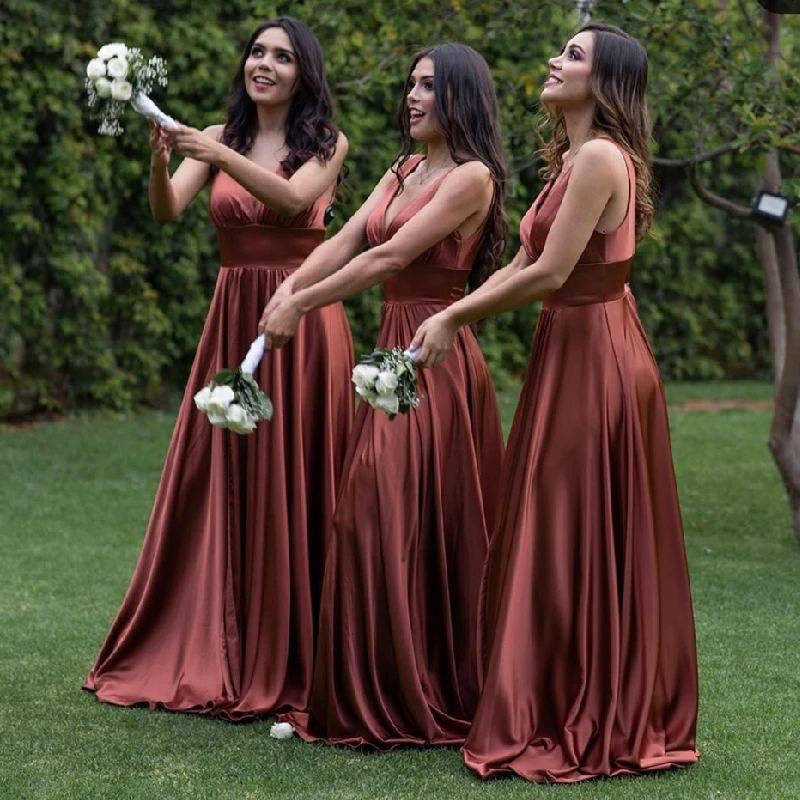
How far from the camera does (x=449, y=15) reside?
27.6ft

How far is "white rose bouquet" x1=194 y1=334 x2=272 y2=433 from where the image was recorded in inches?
180

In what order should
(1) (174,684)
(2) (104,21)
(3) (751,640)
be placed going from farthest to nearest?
(2) (104,21), (3) (751,640), (1) (174,684)

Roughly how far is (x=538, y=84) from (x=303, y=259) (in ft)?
10.1

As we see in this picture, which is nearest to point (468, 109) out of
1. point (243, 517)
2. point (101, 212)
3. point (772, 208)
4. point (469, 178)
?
point (469, 178)

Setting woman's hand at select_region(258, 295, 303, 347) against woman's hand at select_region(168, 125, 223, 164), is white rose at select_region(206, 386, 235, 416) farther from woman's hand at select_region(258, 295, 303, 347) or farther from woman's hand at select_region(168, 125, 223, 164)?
woman's hand at select_region(168, 125, 223, 164)

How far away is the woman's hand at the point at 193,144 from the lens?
5.10 m

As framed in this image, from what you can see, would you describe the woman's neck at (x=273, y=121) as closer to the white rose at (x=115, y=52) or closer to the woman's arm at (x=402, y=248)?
the white rose at (x=115, y=52)

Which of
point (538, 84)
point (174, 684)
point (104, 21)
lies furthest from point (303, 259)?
point (104, 21)

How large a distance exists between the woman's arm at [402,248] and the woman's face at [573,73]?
0.42m

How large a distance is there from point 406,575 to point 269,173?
139 centimetres

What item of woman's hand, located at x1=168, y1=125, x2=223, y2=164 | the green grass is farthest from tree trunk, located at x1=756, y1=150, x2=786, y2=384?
woman's hand, located at x1=168, y1=125, x2=223, y2=164

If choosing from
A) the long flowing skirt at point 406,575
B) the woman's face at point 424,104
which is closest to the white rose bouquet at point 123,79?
the woman's face at point 424,104

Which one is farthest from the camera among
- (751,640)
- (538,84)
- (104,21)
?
(104,21)

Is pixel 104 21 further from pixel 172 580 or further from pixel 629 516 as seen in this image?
pixel 629 516
